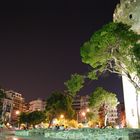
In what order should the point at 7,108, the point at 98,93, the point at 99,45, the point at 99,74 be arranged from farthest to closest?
the point at 7,108 < the point at 98,93 < the point at 99,74 < the point at 99,45

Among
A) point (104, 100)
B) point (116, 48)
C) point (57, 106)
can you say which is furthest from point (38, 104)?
point (116, 48)

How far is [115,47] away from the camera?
2275 cm

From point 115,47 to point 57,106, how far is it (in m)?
37.3

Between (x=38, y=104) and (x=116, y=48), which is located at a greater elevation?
(x=38, y=104)

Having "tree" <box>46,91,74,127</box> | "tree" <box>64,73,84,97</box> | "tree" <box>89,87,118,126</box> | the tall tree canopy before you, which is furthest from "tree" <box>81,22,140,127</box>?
"tree" <box>46,91,74,127</box>

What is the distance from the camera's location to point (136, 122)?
29953 mm

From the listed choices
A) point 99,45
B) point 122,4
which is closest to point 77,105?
point 122,4

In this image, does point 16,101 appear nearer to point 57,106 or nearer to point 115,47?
point 57,106

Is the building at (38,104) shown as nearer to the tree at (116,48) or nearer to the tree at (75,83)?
the tree at (75,83)

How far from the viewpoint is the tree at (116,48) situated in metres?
21.8

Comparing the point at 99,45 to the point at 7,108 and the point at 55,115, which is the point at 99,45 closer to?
the point at 55,115

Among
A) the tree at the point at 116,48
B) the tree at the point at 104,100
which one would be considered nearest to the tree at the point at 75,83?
the tree at the point at 116,48

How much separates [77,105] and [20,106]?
4191 centimetres

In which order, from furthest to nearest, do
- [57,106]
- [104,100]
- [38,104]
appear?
1. [38,104]
2. [57,106]
3. [104,100]
